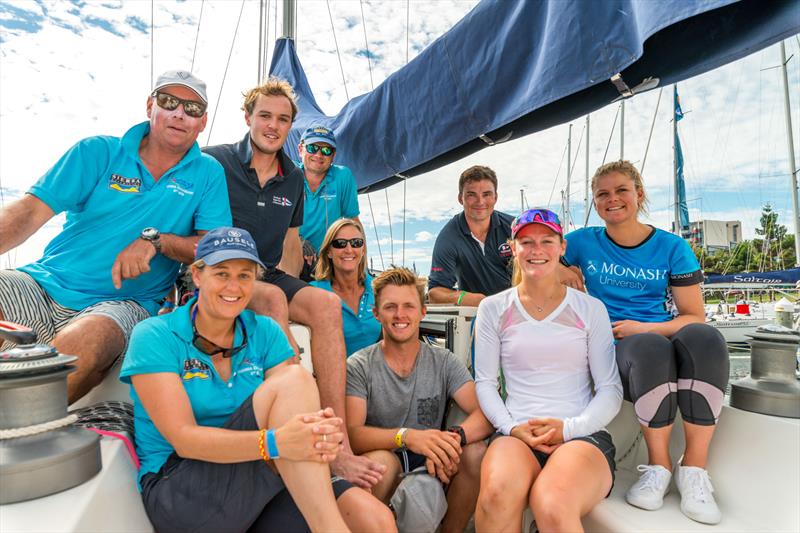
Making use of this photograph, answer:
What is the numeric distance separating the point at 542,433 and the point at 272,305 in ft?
4.15

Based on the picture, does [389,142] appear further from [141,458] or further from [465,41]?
[141,458]

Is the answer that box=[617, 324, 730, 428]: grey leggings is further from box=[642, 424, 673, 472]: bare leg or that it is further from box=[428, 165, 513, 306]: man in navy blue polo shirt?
box=[428, 165, 513, 306]: man in navy blue polo shirt

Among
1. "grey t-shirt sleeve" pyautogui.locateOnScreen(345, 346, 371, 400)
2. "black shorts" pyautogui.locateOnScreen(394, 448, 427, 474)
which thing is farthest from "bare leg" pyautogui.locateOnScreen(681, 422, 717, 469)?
"grey t-shirt sleeve" pyautogui.locateOnScreen(345, 346, 371, 400)

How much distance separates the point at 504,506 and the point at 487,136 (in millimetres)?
1797

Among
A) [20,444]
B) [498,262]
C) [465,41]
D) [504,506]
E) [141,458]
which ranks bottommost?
[504,506]

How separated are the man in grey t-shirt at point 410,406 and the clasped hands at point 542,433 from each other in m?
0.22

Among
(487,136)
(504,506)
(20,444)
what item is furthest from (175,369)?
(487,136)

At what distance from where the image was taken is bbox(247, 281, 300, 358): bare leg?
7.42 ft

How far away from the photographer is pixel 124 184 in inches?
87.8

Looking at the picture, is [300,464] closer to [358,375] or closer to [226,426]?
[226,426]

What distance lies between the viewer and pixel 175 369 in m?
1.56

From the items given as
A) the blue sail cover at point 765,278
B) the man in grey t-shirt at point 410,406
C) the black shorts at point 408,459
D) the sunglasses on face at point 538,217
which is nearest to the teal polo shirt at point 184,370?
the man in grey t-shirt at point 410,406

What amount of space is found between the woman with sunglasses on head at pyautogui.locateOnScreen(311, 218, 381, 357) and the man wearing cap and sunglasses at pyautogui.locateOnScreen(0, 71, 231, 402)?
1.93 ft

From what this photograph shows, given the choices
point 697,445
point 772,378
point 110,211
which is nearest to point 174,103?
point 110,211
